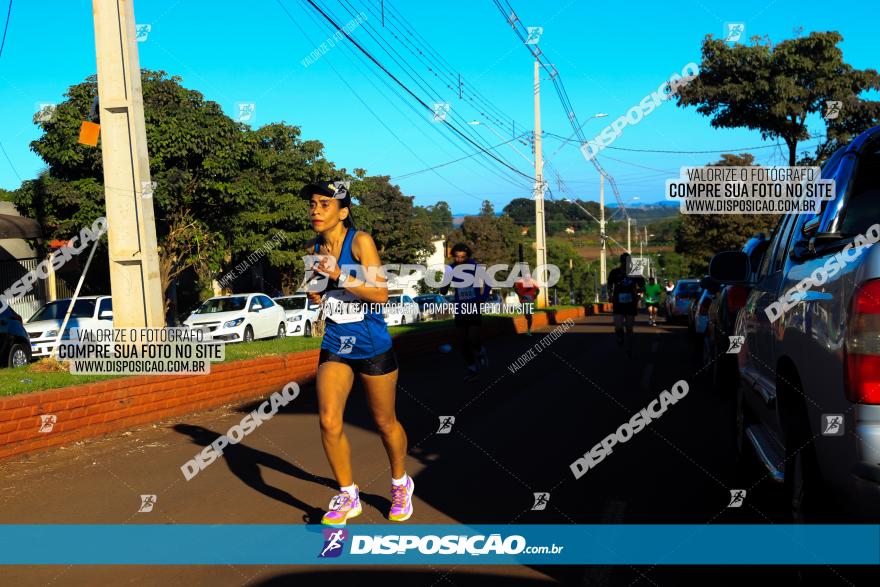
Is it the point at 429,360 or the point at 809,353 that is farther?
the point at 429,360

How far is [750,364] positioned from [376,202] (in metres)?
49.7

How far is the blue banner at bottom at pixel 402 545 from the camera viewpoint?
14.6 ft

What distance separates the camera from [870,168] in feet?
13.1

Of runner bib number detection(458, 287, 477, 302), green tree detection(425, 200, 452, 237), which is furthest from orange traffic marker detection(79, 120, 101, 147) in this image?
green tree detection(425, 200, 452, 237)

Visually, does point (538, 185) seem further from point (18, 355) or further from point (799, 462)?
point (799, 462)

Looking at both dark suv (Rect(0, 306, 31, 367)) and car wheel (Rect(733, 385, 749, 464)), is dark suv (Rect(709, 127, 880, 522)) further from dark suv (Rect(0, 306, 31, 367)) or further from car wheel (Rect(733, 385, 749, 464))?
dark suv (Rect(0, 306, 31, 367))

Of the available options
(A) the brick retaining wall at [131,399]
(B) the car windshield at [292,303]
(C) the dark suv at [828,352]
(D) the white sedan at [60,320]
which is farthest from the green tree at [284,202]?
(C) the dark suv at [828,352]

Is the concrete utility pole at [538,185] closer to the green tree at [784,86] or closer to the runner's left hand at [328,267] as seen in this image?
the green tree at [784,86]

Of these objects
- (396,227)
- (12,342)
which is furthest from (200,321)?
(396,227)

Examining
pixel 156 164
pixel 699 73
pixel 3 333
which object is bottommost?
pixel 3 333

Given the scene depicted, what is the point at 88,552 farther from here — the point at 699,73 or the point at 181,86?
the point at 181,86

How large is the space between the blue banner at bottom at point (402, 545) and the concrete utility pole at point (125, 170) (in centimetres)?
614

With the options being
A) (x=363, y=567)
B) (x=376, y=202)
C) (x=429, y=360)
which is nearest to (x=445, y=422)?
(x=363, y=567)

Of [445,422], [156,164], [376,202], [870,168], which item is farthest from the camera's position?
[376,202]
